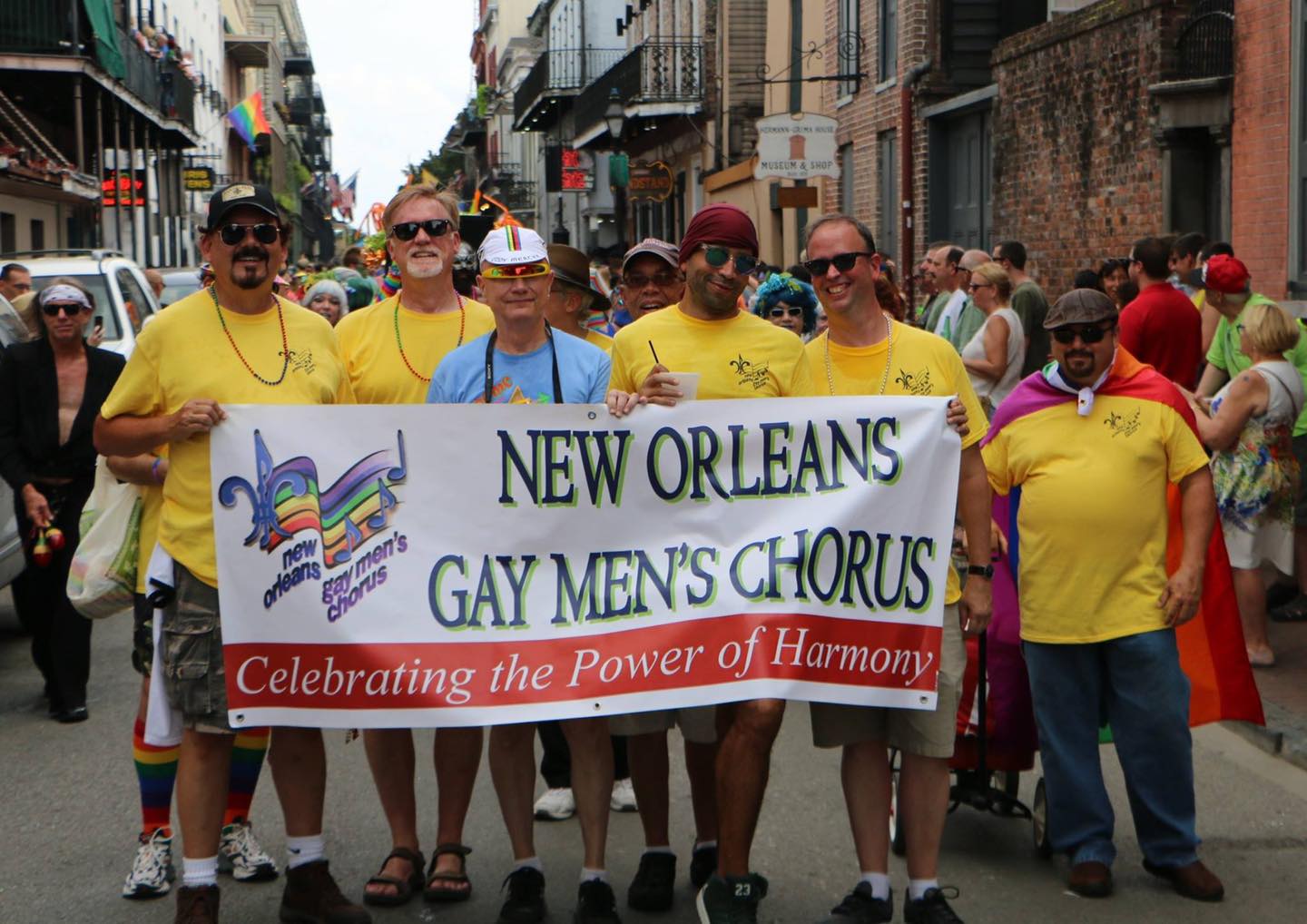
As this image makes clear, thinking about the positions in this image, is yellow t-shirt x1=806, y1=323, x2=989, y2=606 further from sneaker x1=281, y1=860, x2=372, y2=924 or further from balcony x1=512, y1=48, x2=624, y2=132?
balcony x1=512, y1=48, x2=624, y2=132

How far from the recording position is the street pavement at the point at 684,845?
215 inches

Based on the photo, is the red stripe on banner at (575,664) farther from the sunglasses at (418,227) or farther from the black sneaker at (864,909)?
the sunglasses at (418,227)

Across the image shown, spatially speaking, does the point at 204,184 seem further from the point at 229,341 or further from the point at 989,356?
the point at 229,341

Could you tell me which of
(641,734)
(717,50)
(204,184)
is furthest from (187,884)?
(204,184)

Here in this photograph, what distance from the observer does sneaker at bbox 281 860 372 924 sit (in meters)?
5.20

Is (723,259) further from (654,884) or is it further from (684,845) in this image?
(684,845)

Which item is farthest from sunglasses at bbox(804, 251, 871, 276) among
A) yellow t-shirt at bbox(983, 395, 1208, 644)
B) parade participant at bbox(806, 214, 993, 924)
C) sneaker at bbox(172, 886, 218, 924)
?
sneaker at bbox(172, 886, 218, 924)

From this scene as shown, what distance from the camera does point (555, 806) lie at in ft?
21.4

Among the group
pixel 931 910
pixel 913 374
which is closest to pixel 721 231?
pixel 913 374

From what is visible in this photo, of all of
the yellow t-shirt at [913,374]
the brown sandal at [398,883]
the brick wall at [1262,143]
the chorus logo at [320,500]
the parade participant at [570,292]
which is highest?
the brick wall at [1262,143]

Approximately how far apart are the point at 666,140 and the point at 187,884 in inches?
1418

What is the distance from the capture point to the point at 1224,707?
19.1 feet

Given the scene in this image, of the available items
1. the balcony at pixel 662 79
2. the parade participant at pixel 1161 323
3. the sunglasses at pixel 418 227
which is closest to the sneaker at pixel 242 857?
the sunglasses at pixel 418 227

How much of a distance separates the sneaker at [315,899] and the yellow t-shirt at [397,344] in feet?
4.90
